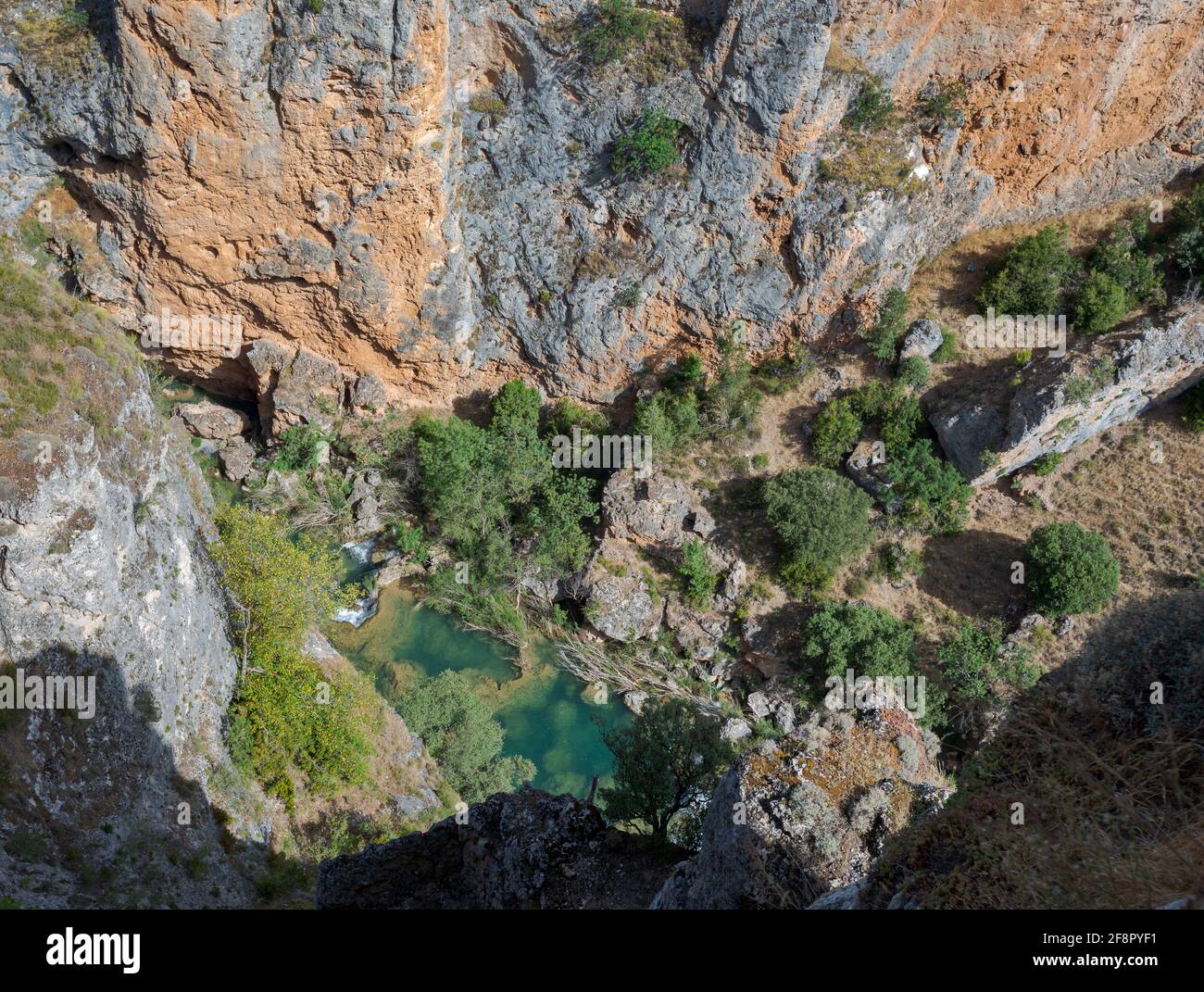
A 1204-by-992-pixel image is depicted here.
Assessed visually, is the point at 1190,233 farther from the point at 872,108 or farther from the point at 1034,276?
the point at 872,108

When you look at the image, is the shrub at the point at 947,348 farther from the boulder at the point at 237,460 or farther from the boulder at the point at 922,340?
the boulder at the point at 237,460

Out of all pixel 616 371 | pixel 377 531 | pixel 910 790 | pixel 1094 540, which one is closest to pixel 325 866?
pixel 910 790

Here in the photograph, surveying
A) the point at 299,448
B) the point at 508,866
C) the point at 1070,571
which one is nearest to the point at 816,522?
the point at 1070,571

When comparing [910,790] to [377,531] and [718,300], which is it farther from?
[377,531]

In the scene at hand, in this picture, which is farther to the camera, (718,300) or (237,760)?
(718,300)

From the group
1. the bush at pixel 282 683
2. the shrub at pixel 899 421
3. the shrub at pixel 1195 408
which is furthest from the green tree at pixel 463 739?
the shrub at pixel 1195 408

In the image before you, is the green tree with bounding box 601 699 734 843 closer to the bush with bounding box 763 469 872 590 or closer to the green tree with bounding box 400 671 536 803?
the green tree with bounding box 400 671 536 803
